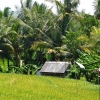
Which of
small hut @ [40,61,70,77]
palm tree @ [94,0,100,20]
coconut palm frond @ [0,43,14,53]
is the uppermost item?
palm tree @ [94,0,100,20]

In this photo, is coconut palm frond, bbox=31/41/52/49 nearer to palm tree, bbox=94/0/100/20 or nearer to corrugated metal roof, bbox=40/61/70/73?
corrugated metal roof, bbox=40/61/70/73

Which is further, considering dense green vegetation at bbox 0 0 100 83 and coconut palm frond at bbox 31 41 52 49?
coconut palm frond at bbox 31 41 52 49

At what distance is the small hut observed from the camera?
17.4 m

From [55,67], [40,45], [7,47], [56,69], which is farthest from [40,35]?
[56,69]

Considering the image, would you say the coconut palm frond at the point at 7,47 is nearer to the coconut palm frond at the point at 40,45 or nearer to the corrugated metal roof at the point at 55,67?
the coconut palm frond at the point at 40,45

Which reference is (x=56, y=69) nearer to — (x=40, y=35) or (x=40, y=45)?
(x=40, y=45)

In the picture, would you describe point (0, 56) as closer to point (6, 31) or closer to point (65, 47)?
point (6, 31)

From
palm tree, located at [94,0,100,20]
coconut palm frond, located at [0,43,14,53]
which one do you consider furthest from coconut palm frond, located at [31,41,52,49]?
palm tree, located at [94,0,100,20]

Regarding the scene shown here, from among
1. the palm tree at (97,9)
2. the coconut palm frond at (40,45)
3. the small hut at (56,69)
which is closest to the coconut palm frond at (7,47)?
the coconut palm frond at (40,45)

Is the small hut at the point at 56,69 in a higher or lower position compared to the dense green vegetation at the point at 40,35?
lower

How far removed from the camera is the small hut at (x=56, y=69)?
1741cm

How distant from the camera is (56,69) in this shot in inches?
695

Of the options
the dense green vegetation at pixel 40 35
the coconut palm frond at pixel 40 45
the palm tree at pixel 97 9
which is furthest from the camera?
the coconut palm frond at pixel 40 45

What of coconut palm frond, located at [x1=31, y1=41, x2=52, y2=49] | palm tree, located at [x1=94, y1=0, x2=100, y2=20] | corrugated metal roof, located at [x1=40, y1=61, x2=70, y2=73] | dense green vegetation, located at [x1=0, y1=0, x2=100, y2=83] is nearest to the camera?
corrugated metal roof, located at [x1=40, y1=61, x2=70, y2=73]
